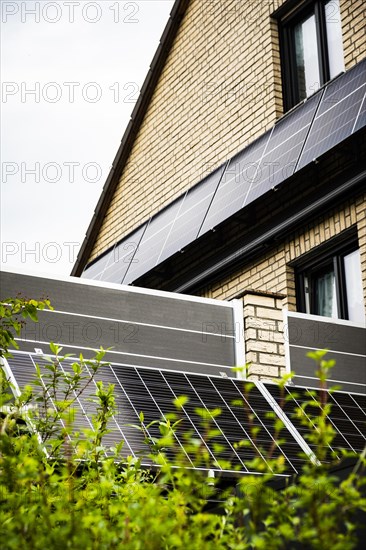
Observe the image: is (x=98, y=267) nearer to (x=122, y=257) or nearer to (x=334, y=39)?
(x=122, y=257)

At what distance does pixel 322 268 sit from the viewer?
13.4 metres

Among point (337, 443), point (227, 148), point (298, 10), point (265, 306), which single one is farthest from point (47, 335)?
point (298, 10)

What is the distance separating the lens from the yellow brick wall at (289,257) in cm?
1244

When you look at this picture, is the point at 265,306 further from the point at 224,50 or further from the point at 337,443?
the point at 224,50

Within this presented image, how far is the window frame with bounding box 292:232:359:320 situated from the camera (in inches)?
504

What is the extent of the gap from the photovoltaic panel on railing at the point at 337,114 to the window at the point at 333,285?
1.45 metres

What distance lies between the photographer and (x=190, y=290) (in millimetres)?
15297

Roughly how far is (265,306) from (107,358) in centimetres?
207

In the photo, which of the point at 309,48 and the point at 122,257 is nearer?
the point at 309,48

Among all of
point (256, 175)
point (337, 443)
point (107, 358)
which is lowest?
point (337, 443)

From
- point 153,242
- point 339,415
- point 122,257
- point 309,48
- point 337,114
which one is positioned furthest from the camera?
point 122,257

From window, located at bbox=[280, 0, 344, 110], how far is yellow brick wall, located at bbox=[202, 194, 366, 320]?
2.48 meters

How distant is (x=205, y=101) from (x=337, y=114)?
4.57 metres

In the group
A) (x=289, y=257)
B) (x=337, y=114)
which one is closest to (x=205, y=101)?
(x=289, y=257)
